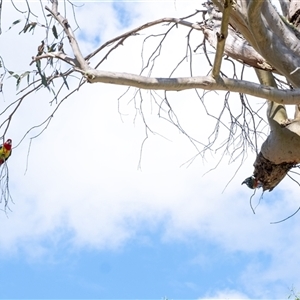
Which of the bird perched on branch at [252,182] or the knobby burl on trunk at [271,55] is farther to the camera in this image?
the bird perched on branch at [252,182]

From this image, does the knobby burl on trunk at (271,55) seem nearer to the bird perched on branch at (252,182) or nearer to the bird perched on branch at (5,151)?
the bird perched on branch at (252,182)

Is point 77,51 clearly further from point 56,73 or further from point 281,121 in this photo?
point 281,121

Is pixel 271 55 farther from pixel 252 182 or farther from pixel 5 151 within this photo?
pixel 5 151

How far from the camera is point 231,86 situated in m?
1.76

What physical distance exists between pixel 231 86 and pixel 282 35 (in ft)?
1.63

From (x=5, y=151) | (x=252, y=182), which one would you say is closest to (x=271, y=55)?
(x=252, y=182)

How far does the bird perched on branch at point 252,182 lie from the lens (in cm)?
272

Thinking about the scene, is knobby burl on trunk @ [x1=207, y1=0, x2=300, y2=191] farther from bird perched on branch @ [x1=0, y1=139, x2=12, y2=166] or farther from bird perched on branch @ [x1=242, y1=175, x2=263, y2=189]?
bird perched on branch @ [x1=0, y1=139, x2=12, y2=166]

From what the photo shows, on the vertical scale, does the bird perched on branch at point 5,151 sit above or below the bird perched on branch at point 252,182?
above

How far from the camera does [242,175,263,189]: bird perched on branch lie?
272 centimetres

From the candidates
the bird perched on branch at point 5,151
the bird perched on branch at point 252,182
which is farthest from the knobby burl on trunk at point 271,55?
the bird perched on branch at point 5,151

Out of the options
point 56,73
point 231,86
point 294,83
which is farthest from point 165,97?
point 231,86

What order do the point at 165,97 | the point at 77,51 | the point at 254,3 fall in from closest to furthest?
the point at 254,3 → the point at 77,51 → the point at 165,97

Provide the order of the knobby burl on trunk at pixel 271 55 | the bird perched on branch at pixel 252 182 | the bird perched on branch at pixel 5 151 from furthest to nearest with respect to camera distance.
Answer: the bird perched on branch at pixel 252 182 → the bird perched on branch at pixel 5 151 → the knobby burl on trunk at pixel 271 55
